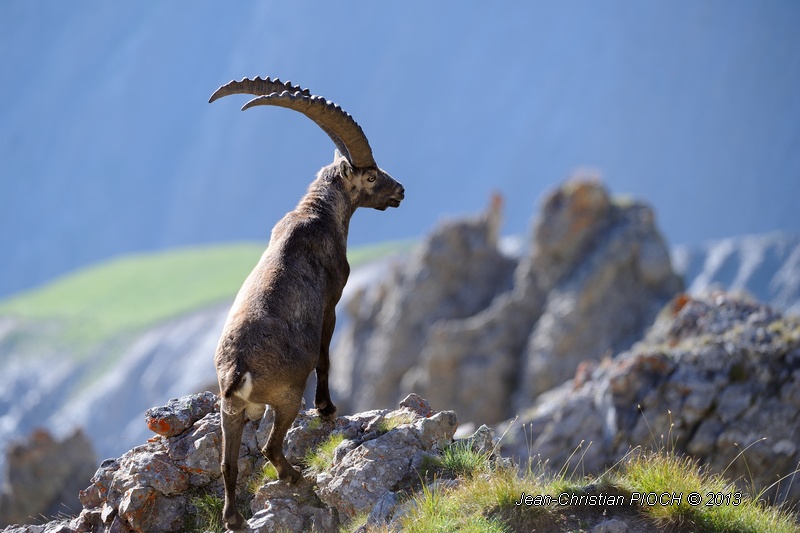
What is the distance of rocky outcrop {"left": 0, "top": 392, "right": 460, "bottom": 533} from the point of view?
1088cm

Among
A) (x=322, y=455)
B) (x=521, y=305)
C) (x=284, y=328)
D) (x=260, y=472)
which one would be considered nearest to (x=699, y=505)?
(x=322, y=455)

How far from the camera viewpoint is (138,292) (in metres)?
128

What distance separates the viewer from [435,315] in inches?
1804

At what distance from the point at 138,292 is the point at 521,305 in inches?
3822

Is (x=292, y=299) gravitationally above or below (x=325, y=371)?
above

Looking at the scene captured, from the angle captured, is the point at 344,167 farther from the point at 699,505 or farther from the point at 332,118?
the point at 699,505

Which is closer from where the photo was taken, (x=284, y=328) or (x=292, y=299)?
(x=284, y=328)

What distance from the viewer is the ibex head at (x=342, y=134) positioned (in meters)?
11.7

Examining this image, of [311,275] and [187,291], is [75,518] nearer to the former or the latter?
[311,275]

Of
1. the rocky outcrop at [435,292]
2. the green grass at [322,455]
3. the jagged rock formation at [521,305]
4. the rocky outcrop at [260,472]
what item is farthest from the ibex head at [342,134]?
the rocky outcrop at [435,292]

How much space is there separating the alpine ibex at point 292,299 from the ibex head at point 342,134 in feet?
0.05

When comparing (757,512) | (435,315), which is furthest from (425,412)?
(435,315)

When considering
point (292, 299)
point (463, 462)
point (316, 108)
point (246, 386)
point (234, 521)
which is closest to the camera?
point (246, 386)

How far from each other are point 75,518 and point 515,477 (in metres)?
6.39
